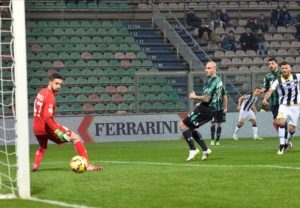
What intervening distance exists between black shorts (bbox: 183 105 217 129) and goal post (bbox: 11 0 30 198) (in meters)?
8.02

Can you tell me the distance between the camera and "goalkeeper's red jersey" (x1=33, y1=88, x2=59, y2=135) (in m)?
16.4

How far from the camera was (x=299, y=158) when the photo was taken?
62.2ft

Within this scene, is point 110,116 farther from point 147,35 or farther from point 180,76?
point 147,35

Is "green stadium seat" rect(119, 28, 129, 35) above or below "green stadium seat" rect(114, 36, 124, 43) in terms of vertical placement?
above

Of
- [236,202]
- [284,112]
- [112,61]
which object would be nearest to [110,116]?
[112,61]

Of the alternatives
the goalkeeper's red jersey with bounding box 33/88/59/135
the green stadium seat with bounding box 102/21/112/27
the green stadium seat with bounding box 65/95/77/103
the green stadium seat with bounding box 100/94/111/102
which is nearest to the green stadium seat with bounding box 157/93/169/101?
the green stadium seat with bounding box 100/94/111/102

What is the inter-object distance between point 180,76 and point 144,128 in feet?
8.51

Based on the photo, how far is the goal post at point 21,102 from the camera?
11.7m

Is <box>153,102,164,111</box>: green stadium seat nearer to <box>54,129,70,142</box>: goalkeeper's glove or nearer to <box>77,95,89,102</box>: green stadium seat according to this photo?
<box>77,95,89,102</box>: green stadium seat

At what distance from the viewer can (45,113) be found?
53.9 ft

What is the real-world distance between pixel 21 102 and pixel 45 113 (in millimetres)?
4681

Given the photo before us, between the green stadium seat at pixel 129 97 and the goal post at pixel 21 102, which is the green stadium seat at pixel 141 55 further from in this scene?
the goal post at pixel 21 102

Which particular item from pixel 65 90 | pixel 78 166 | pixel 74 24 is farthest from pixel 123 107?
pixel 78 166

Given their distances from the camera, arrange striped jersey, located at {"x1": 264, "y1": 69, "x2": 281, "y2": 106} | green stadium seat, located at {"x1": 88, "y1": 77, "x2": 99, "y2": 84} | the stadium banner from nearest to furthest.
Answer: striped jersey, located at {"x1": 264, "y1": 69, "x2": 281, "y2": 106}, the stadium banner, green stadium seat, located at {"x1": 88, "y1": 77, "x2": 99, "y2": 84}
